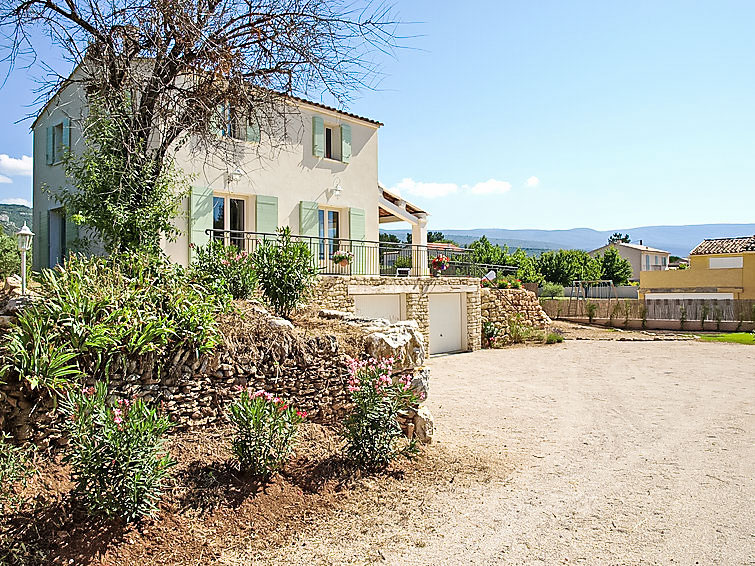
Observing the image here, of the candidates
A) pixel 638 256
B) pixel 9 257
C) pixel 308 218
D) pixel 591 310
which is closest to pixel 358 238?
pixel 308 218

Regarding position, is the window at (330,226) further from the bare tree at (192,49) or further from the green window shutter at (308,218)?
the bare tree at (192,49)

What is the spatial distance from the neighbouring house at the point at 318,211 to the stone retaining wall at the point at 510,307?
3.55ft

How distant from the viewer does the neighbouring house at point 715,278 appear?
3484 cm

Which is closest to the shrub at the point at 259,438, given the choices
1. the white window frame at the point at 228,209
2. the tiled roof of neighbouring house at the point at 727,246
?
the white window frame at the point at 228,209

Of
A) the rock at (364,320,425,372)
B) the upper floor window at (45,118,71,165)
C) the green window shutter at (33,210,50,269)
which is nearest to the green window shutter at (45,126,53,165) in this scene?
the upper floor window at (45,118,71,165)

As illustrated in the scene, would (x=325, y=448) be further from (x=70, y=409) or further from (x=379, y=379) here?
(x=70, y=409)

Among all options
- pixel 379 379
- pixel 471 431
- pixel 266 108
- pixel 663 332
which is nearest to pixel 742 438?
pixel 471 431

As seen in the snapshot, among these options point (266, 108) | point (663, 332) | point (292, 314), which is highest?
point (266, 108)

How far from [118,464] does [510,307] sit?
60.9ft

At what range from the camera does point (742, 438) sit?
7.49 m

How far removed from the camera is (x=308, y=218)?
1619 cm

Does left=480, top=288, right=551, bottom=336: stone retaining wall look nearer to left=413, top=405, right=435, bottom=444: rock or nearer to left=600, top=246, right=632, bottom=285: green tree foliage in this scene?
left=413, top=405, right=435, bottom=444: rock

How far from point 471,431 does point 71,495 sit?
17.0ft

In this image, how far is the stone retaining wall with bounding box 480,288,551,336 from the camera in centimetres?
2031
